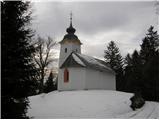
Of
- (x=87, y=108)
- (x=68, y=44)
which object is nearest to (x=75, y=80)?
(x=68, y=44)

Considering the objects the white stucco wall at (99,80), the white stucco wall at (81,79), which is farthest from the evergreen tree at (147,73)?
the white stucco wall at (81,79)

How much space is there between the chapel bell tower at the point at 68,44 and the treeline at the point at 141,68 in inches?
316

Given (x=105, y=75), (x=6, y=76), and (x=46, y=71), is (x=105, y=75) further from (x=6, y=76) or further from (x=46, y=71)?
(x=6, y=76)

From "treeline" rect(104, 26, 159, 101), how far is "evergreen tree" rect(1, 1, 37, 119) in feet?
25.9

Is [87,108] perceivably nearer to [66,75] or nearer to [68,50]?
[66,75]

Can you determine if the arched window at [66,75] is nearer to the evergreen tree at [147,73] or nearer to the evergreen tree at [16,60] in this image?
the evergreen tree at [147,73]

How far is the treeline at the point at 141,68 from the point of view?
21584mm

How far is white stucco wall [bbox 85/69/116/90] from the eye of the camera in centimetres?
2619

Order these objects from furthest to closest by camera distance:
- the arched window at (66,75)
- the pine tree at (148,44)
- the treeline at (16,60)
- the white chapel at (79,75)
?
the pine tree at (148,44)
the arched window at (66,75)
the white chapel at (79,75)
the treeline at (16,60)

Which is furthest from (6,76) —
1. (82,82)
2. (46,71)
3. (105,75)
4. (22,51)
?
(46,71)

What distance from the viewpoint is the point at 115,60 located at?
41.9m

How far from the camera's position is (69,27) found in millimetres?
30750

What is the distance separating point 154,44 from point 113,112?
19.7 meters

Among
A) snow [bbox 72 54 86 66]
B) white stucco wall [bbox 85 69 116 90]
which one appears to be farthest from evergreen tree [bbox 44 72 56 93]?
white stucco wall [bbox 85 69 116 90]
